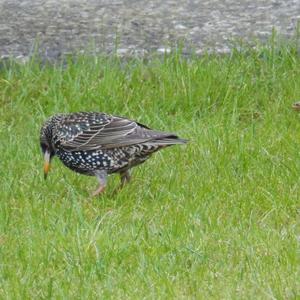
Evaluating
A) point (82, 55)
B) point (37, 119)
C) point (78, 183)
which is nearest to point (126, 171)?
point (78, 183)

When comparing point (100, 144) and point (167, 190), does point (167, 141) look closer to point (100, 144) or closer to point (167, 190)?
point (167, 190)

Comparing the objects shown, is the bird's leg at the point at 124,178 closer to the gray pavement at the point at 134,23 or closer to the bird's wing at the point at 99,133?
the bird's wing at the point at 99,133

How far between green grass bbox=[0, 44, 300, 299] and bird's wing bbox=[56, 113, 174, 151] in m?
0.29

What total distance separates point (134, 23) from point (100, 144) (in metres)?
3.06

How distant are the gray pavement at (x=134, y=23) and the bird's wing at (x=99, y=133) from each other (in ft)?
7.16

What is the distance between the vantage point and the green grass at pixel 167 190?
6.29 meters

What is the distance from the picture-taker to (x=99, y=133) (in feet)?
27.0

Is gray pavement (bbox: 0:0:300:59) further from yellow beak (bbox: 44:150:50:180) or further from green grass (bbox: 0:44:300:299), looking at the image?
yellow beak (bbox: 44:150:50:180)

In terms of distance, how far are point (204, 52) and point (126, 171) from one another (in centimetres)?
242

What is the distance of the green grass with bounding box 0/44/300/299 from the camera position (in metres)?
6.29

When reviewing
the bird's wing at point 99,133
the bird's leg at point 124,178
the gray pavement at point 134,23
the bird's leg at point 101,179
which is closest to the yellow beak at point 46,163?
the bird's wing at point 99,133

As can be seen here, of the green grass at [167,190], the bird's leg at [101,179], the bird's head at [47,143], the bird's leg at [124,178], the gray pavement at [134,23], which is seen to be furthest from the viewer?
the gray pavement at [134,23]

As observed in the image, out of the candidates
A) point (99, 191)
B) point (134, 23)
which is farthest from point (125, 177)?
point (134, 23)

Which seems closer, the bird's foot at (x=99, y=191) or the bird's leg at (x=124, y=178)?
the bird's foot at (x=99, y=191)
